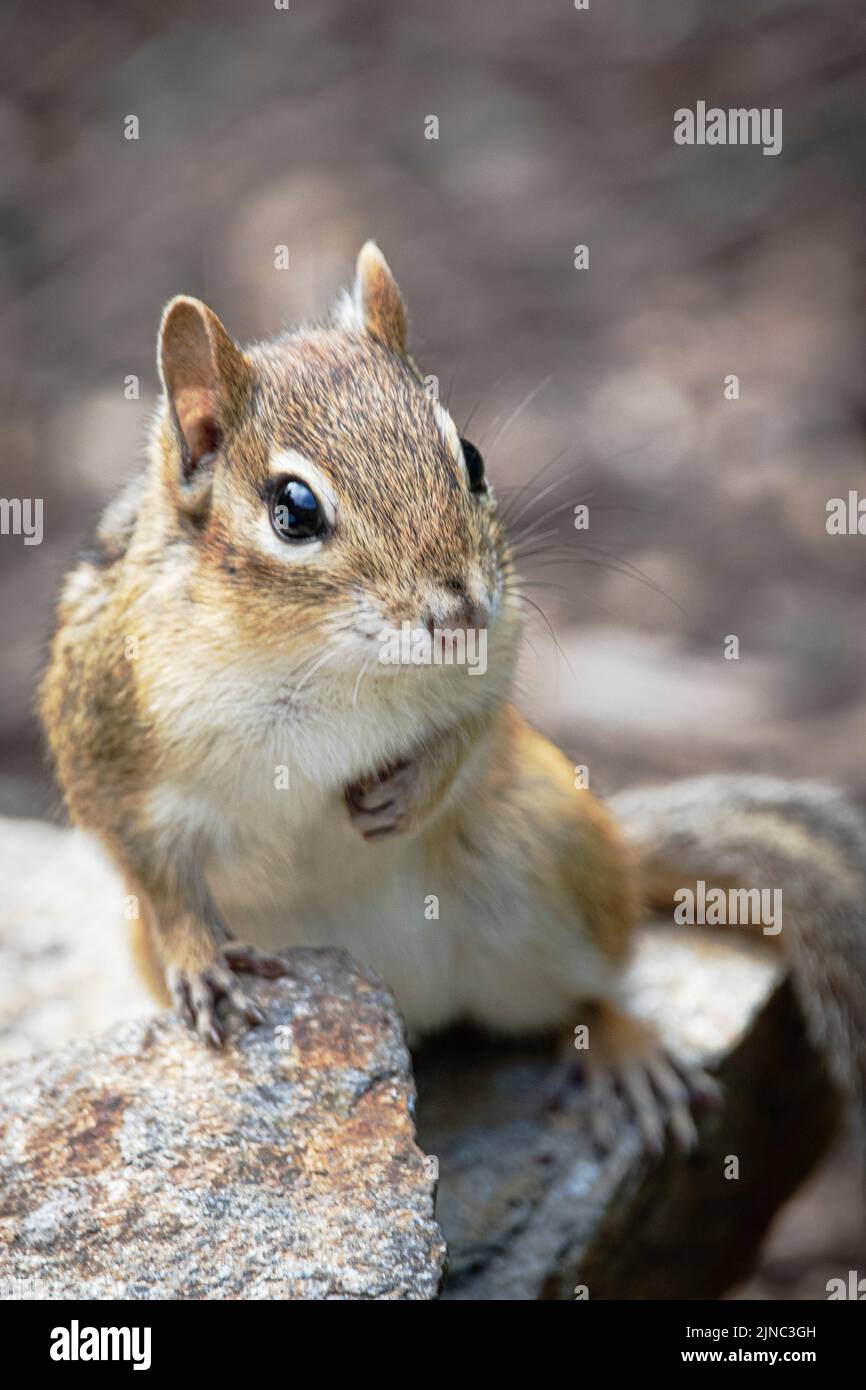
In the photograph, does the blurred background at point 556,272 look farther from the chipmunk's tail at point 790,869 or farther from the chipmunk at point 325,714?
the chipmunk at point 325,714

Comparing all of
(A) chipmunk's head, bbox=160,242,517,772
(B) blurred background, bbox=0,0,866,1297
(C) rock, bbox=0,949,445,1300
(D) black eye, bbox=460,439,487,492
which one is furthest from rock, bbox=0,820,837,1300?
(B) blurred background, bbox=0,0,866,1297

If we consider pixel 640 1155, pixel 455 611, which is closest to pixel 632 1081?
pixel 640 1155

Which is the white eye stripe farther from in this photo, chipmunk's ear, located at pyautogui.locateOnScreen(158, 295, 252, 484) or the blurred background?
the blurred background

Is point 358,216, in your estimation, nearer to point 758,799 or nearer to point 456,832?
point 758,799

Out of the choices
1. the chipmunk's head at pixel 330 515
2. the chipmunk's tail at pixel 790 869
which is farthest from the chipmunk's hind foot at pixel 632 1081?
the chipmunk's head at pixel 330 515

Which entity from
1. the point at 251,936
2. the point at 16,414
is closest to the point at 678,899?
the point at 251,936
